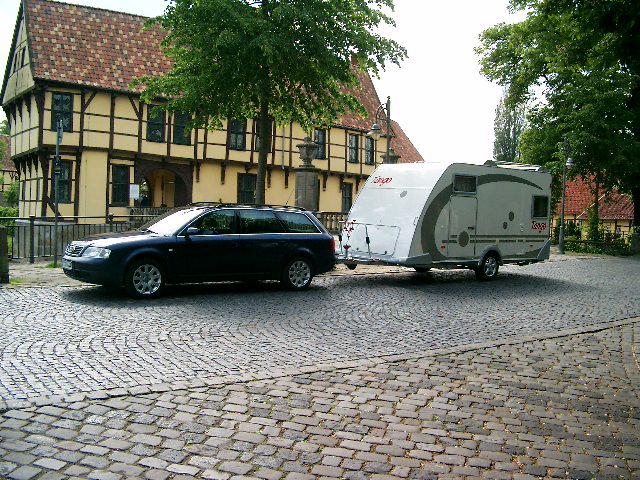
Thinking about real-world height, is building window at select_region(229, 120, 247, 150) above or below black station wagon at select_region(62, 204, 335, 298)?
above

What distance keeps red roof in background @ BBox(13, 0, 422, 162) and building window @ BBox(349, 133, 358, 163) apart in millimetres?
12181

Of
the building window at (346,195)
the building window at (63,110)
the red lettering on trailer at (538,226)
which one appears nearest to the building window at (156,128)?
the building window at (63,110)

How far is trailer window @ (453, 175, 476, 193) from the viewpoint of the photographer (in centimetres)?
1609

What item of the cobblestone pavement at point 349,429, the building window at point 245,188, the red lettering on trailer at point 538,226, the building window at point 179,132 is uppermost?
the building window at point 179,132

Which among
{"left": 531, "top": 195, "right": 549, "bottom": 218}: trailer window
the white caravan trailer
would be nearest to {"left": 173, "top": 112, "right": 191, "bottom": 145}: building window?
the white caravan trailer

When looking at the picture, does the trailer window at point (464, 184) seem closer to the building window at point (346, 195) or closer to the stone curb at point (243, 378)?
the stone curb at point (243, 378)

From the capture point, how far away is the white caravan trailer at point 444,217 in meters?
15.6

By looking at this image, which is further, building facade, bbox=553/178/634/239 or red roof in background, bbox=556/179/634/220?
red roof in background, bbox=556/179/634/220

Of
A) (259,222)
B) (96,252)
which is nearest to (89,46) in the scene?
(259,222)

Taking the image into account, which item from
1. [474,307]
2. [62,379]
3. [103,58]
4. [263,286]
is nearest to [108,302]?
[263,286]

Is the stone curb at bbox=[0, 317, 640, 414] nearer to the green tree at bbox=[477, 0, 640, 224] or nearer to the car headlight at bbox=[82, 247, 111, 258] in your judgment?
the car headlight at bbox=[82, 247, 111, 258]

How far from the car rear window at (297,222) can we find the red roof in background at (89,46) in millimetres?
17834

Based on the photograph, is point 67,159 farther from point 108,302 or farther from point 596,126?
point 596,126

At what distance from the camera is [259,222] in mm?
13430
